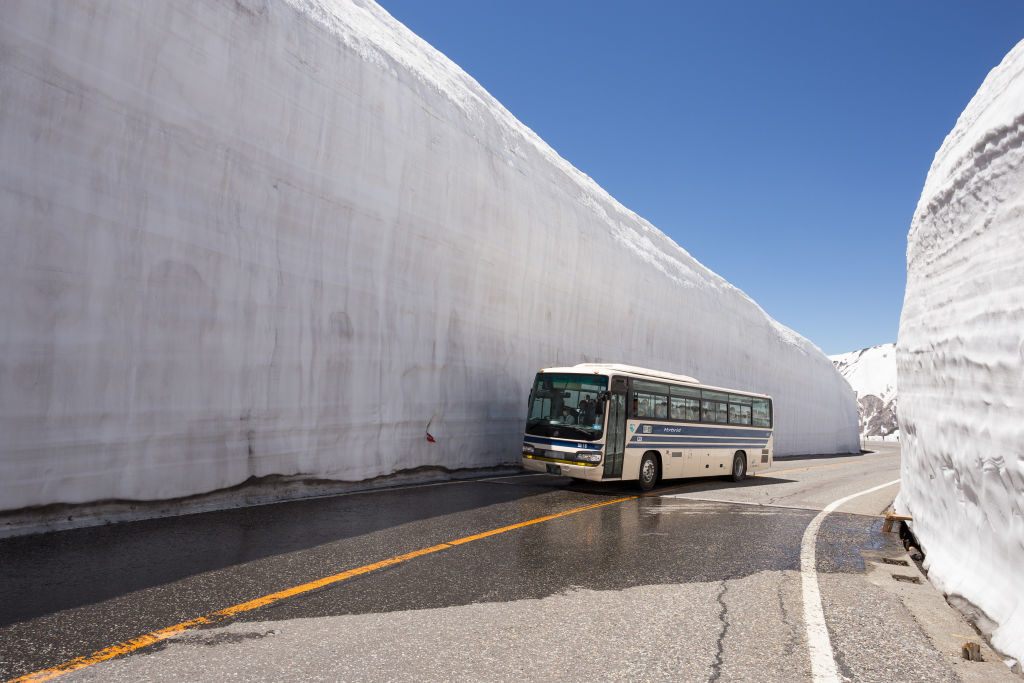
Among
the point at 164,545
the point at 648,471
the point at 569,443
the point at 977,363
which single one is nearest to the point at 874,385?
the point at 648,471

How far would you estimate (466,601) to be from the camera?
461 centimetres

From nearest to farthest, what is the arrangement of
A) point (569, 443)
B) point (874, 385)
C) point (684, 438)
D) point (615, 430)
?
point (569, 443) < point (615, 430) < point (684, 438) < point (874, 385)

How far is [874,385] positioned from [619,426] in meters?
133

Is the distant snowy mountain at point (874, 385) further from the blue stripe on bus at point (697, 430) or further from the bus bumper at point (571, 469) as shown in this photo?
the bus bumper at point (571, 469)

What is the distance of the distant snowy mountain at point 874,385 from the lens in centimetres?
11176

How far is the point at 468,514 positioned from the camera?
8625 mm

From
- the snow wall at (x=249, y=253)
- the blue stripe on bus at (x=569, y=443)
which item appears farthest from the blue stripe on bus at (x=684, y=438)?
the snow wall at (x=249, y=253)

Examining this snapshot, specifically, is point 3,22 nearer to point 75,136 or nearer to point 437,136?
point 75,136

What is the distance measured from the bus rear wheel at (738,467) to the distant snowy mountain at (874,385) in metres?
104

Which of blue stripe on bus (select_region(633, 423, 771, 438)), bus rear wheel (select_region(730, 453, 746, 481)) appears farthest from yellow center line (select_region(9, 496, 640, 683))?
bus rear wheel (select_region(730, 453, 746, 481))

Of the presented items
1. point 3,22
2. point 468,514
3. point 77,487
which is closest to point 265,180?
point 3,22

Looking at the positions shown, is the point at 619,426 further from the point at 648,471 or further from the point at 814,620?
the point at 814,620

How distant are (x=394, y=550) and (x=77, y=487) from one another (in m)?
3.97

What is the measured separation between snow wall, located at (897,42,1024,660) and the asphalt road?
1.50 ft
